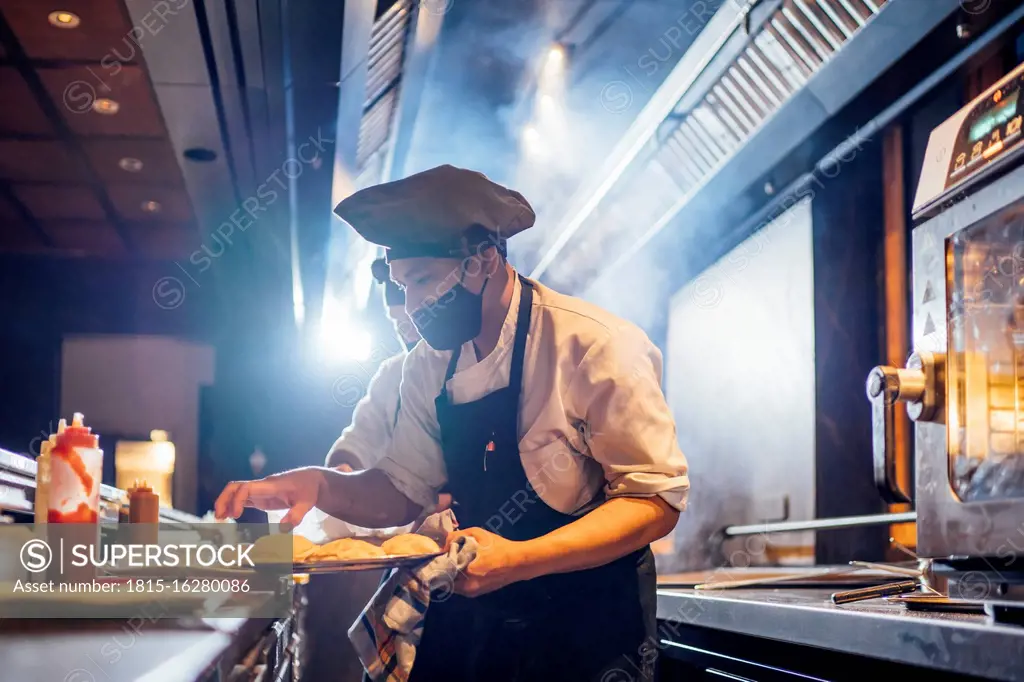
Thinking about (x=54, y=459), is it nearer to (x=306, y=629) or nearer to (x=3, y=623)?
(x=3, y=623)

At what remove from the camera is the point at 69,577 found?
4.99 ft

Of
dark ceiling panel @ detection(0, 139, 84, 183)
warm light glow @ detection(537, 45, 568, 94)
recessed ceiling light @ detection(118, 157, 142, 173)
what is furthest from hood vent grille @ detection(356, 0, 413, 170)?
dark ceiling panel @ detection(0, 139, 84, 183)

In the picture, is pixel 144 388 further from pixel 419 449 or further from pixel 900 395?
pixel 900 395

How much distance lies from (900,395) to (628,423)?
0.40 metres

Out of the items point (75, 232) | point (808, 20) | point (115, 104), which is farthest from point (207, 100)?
point (75, 232)

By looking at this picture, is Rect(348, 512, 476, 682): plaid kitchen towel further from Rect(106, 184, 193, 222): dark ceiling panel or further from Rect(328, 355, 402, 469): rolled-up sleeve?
Rect(106, 184, 193, 222): dark ceiling panel

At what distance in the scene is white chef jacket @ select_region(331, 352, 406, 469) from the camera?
1.81 meters

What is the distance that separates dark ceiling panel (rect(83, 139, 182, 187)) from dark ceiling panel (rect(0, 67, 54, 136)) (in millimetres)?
297

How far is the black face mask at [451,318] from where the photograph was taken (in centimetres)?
148

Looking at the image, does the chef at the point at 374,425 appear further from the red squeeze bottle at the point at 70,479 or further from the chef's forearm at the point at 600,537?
the chef's forearm at the point at 600,537

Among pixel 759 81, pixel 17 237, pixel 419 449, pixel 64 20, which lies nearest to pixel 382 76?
pixel 759 81

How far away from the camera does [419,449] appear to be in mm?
1681

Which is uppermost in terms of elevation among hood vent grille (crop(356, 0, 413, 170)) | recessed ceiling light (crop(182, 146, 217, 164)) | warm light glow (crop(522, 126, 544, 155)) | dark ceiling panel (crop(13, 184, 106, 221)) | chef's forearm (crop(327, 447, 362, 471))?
dark ceiling panel (crop(13, 184, 106, 221))


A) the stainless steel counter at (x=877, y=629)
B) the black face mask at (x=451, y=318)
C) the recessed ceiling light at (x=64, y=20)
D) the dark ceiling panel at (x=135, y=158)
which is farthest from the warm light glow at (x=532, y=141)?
the dark ceiling panel at (x=135, y=158)
